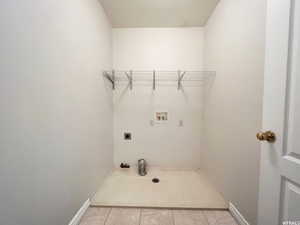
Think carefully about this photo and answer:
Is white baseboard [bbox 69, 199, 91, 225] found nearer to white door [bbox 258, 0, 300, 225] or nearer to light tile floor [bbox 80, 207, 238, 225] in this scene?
light tile floor [bbox 80, 207, 238, 225]

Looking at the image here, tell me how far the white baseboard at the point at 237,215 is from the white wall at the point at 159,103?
3.37 ft

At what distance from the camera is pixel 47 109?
3.41ft

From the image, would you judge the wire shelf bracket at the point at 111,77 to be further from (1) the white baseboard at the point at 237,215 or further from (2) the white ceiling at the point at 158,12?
(1) the white baseboard at the point at 237,215

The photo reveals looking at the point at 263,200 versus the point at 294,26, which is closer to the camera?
the point at 294,26

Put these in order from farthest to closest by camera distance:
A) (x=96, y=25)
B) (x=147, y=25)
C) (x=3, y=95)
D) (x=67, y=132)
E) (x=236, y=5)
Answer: (x=147, y=25) → (x=96, y=25) → (x=236, y=5) → (x=67, y=132) → (x=3, y=95)

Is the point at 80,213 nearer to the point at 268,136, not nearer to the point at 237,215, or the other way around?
the point at 237,215

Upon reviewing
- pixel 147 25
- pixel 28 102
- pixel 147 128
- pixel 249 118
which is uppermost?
pixel 147 25

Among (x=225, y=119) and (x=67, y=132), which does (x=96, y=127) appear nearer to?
(x=67, y=132)

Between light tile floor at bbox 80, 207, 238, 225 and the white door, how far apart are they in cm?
64

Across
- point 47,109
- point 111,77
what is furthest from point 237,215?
point 111,77

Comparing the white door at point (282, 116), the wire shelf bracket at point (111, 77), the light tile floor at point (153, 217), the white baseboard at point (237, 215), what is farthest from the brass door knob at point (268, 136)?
the wire shelf bracket at point (111, 77)

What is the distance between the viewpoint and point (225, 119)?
1.73 meters

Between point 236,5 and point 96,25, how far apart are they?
1.55 m

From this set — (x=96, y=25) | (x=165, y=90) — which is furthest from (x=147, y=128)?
(x=96, y=25)
